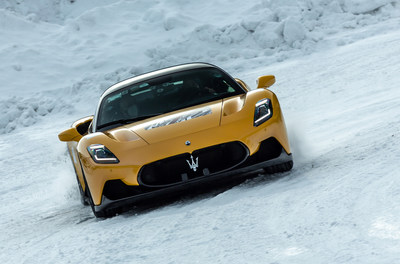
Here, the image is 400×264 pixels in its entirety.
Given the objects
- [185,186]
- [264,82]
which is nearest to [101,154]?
[185,186]

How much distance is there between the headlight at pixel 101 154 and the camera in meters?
5.08

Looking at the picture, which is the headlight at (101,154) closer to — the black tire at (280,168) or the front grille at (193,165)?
the front grille at (193,165)

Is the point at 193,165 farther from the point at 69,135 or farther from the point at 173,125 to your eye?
the point at 69,135

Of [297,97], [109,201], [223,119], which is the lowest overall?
[297,97]

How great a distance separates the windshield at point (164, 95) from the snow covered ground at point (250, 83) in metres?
A: 0.89

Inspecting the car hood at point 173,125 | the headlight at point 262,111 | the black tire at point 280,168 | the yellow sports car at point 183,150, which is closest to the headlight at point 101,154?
the yellow sports car at point 183,150

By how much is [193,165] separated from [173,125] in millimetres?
406

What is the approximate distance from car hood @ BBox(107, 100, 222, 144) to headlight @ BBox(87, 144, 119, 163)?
14cm

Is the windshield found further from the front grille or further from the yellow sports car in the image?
the front grille

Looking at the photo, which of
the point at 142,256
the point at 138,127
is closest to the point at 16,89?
the point at 138,127

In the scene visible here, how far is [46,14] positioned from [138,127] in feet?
67.3

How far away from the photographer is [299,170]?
540cm

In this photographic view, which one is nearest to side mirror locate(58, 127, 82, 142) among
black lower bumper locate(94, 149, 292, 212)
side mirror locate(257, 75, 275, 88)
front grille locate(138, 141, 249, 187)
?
black lower bumper locate(94, 149, 292, 212)

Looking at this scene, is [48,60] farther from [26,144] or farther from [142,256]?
[142,256]
